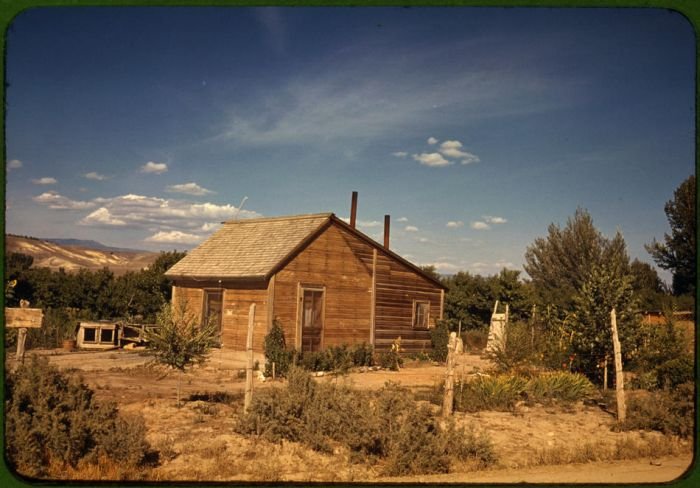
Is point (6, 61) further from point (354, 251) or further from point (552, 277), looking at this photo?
point (552, 277)

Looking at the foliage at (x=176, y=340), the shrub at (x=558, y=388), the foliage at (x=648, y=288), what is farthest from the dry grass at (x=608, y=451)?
the foliage at (x=176, y=340)

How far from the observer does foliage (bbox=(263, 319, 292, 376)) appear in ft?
60.5

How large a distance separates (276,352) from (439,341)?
9292 mm

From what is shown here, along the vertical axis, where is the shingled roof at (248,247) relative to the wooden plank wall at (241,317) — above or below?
above

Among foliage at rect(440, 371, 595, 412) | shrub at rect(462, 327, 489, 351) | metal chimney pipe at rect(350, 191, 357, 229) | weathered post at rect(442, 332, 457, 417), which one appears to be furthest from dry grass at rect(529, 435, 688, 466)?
shrub at rect(462, 327, 489, 351)

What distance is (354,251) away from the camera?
22.8 metres

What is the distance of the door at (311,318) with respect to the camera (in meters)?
20.9

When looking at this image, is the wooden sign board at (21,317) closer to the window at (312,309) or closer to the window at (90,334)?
the window at (312,309)

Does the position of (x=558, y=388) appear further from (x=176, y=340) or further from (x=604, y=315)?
(x=176, y=340)

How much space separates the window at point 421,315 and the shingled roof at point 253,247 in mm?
1588

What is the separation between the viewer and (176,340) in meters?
12.7

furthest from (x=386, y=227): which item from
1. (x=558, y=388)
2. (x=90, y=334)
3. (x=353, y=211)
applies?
(x=90, y=334)

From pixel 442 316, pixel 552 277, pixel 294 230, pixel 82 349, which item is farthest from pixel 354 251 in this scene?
pixel 552 277

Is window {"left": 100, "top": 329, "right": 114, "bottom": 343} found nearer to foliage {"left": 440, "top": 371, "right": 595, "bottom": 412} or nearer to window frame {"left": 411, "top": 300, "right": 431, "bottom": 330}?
window frame {"left": 411, "top": 300, "right": 431, "bottom": 330}
